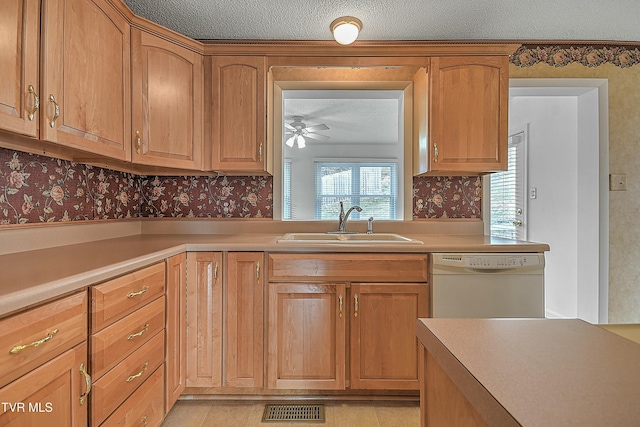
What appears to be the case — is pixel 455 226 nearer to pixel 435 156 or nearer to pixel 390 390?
pixel 435 156

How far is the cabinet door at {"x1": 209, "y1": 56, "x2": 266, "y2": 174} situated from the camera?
212 cm

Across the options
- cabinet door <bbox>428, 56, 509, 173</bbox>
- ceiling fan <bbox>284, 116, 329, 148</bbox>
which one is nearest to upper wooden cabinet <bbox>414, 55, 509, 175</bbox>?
cabinet door <bbox>428, 56, 509, 173</bbox>

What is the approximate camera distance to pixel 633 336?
31.4 inches

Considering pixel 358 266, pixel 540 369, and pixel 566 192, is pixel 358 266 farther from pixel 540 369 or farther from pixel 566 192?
pixel 566 192

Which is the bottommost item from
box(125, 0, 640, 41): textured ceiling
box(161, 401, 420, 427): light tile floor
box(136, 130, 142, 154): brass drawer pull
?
box(161, 401, 420, 427): light tile floor

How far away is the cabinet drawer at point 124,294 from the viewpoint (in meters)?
1.12

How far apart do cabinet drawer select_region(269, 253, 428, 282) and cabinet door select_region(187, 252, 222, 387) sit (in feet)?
1.11

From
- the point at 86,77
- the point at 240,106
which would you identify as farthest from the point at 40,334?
the point at 240,106

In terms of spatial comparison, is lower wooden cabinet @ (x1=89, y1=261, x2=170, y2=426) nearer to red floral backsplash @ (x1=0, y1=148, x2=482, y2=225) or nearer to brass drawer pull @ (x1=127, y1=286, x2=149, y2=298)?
brass drawer pull @ (x1=127, y1=286, x2=149, y2=298)

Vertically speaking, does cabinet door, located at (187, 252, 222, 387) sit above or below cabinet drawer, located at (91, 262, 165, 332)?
below

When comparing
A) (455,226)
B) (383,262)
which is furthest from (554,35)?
(383,262)

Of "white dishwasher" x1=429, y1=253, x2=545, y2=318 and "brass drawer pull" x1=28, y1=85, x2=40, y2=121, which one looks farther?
"white dishwasher" x1=429, y1=253, x2=545, y2=318

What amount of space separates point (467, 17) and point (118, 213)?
249 cm

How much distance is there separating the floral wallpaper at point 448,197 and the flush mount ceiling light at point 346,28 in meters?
1.06
